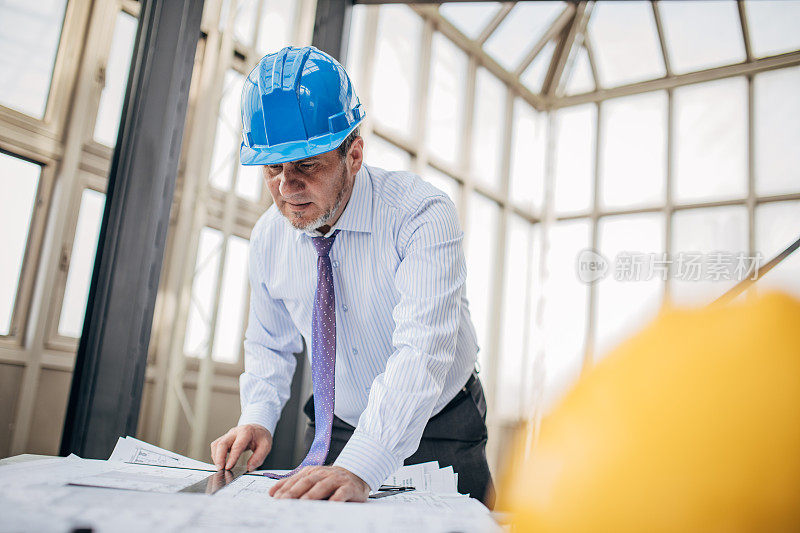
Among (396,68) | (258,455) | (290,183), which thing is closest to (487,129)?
(396,68)

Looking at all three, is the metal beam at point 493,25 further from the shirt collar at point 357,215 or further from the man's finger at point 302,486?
the man's finger at point 302,486

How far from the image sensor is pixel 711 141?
6711 mm

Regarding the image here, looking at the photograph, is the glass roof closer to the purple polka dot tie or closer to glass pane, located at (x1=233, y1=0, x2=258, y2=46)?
glass pane, located at (x1=233, y1=0, x2=258, y2=46)

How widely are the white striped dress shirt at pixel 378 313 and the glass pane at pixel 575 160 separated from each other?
6288mm

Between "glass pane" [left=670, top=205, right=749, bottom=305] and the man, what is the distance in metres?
5.56

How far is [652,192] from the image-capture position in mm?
6953

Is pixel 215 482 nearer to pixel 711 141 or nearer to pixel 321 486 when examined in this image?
pixel 321 486

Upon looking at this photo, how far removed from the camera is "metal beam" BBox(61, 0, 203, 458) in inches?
63.9

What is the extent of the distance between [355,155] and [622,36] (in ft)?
21.3

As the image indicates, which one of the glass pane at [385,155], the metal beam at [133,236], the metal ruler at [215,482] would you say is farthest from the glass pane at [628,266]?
the metal ruler at [215,482]

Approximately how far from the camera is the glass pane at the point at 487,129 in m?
6.64

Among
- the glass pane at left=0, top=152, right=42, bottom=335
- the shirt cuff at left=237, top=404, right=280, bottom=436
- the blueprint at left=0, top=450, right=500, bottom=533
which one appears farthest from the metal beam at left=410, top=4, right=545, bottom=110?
the blueprint at left=0, top=450, right=500, bottom=533

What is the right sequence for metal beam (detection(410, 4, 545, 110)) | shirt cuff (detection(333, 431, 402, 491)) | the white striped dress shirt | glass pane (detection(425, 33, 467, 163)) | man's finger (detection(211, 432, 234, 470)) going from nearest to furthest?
1. shirt cuff (detection(333, 431, 402, 491))
2. the white striped dress shirt
3. man's finger (detection(211, 432, 234, 470))
4. metal beam (detection(410, 4, 545, 110))
5. glass pane (detection(425, 33, 467, 163))

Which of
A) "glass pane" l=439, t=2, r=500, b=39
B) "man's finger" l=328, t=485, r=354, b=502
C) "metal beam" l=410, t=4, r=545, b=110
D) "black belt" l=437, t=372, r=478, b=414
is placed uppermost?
"glass pane" l=439, t=2, r=500, b=39
